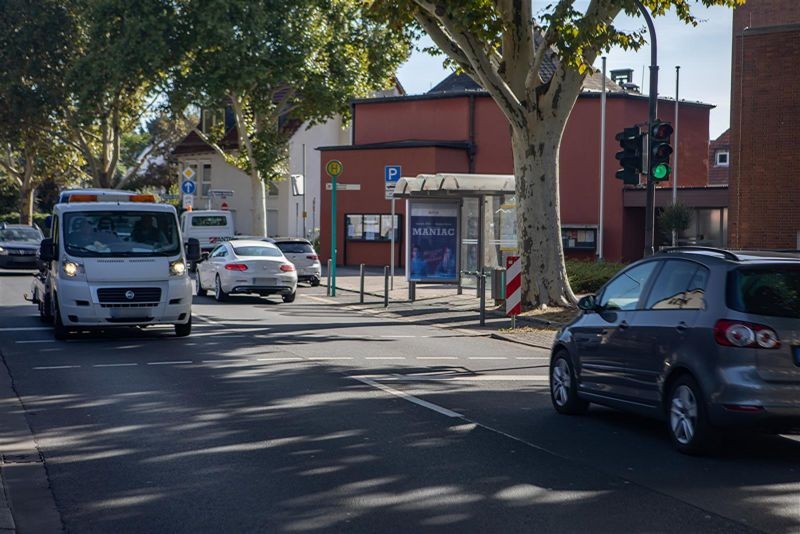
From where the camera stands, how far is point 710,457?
8820 mm

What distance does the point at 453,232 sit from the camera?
28.2 metres

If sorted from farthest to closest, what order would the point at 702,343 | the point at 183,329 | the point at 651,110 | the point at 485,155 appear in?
1. the point at 485,155
2. the point at 651,110
3. the point at 183,329
4. the point at 702,343

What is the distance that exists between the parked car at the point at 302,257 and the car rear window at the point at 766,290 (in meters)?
25.7

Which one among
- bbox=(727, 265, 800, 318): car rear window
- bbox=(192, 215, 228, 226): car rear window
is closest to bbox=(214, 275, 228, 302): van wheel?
bbox=(192, 215, 228, 226): car rear window

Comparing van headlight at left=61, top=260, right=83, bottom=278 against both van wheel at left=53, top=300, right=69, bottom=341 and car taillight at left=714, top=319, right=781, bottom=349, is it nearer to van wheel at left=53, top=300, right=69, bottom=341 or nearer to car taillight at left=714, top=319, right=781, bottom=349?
van wheel at left=53, top=300, right=69, bottom=341

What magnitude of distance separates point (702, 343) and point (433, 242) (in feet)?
64.0

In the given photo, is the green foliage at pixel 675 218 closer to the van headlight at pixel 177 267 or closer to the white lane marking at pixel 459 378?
the van headlight at pixel 177 267

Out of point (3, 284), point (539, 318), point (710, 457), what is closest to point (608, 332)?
point (710, 457)

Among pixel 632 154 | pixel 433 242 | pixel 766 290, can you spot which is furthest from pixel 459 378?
pixel 433 242

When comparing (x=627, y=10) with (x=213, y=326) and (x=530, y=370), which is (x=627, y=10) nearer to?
(x=530, y=370)

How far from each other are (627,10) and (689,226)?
26.5 metres

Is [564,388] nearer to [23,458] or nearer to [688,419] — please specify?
[688,419]

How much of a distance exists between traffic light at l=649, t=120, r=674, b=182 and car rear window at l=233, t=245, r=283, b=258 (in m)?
10.3

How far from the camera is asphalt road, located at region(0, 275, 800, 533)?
22.7 ft
